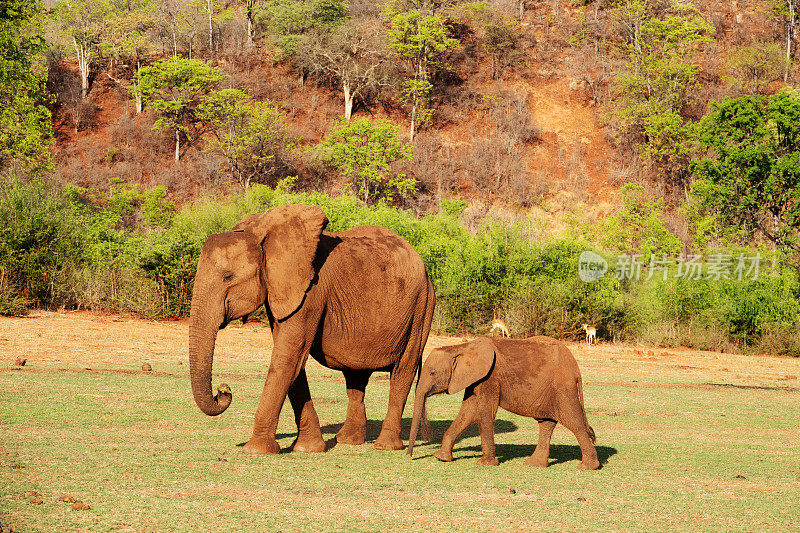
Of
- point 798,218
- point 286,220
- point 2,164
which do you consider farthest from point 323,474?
point 2,164

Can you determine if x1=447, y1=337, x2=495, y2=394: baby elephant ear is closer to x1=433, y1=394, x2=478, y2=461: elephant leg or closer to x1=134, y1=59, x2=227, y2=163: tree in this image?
x1=433, y1=394, x2=478, y2=461: elephant leg

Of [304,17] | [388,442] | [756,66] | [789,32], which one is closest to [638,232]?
[756,66]

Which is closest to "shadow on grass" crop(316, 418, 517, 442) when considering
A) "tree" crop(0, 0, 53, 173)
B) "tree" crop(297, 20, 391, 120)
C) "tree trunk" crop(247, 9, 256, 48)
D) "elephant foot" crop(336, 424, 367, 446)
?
"elephant foot" crop(336, 424, 367, 446)

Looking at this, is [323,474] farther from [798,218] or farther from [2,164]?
[2,164]

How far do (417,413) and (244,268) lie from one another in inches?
94.2

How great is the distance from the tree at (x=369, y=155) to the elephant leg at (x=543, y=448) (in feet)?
157

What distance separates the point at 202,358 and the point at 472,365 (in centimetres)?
279

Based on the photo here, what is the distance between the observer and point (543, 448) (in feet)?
30.0

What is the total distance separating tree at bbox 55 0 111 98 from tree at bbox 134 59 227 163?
6080mm

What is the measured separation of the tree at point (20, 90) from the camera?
3453cm

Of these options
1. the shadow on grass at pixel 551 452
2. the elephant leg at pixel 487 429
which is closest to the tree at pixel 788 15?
the shadow on grass at pixel 551 452

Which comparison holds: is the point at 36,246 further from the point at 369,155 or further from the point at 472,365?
the point at 369,155

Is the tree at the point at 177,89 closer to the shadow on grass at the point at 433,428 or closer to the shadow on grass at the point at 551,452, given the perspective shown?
the shadow on grass at the point at 433,428

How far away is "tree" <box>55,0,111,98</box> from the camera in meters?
71.4
